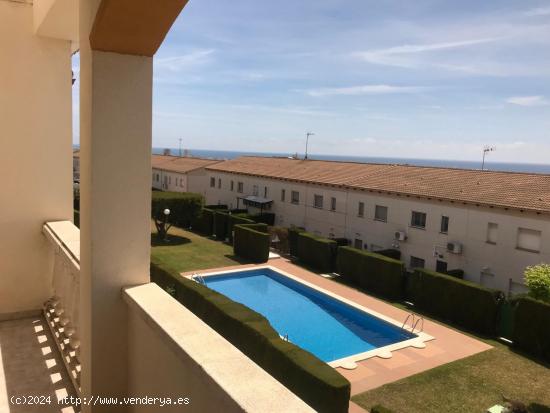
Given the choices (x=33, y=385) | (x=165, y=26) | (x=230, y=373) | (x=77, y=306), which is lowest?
(x=33, y=385)

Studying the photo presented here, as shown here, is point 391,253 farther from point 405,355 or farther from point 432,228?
point 405,355

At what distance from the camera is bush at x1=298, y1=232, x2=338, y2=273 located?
21.5m

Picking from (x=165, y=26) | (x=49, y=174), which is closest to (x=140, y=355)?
(x=165, y=26)

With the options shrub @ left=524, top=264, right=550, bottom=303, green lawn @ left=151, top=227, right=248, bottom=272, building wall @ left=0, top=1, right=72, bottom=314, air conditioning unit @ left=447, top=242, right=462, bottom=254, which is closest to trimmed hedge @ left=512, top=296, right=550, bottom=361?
shrub @ left=524, top=264, right=550, bottom=303

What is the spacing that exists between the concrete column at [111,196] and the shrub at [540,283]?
14.2 metres

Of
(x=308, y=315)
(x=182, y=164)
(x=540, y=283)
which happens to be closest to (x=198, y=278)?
(x=308, y=315)

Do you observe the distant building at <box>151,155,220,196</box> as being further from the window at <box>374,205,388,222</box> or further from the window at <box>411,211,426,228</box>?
the window at <box>411,211,426,228</box>

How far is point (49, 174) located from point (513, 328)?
13906mm

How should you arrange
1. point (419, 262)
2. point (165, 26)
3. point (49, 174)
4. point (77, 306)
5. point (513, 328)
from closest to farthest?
point (165, 26), point (77, 306), point (49, 174), point (513, 328), point (419, 262)

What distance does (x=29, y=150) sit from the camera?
5.69 metres

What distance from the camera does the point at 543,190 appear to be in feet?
57.5

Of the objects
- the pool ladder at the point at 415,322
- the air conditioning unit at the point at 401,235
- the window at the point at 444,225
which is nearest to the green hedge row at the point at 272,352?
the pool ladder at the point at 415,322

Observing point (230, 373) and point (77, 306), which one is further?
point (77, 306)

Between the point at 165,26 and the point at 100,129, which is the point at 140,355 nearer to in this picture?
the point at 100,129
